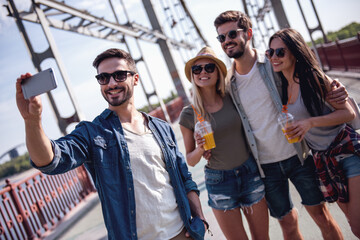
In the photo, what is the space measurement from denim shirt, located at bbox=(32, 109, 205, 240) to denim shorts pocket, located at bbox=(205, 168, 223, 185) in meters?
0.50

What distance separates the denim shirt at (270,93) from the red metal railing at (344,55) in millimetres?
7128

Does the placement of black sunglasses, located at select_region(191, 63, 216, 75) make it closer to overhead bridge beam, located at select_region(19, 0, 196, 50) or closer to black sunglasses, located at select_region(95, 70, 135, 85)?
black sunglasses, located at select_region(95, 70, 135, 85)

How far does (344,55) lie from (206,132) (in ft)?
33.4

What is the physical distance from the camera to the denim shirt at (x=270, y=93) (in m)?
2.08

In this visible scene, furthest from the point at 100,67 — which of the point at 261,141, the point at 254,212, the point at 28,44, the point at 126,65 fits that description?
the point at 28,44

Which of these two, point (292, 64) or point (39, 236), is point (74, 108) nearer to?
point (39, 236)

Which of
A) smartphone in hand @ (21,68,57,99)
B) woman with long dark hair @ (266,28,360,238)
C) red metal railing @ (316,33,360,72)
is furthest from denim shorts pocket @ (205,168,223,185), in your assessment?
red metal railing @ (316,33,360,72)

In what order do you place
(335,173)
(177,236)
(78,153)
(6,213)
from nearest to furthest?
(78,153) → (177,236) → (335,173) → (6,213)

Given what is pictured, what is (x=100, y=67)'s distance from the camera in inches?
66.6

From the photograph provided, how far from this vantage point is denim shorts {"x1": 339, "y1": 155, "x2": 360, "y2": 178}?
5.64ft

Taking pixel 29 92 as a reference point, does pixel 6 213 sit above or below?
below

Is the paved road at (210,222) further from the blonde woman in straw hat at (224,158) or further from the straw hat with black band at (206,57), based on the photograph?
the straw hat with black band at (206,57)

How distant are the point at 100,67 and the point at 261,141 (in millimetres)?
1340

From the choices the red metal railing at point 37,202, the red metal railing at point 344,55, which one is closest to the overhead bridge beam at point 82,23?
the red metal railing at point 37,202
